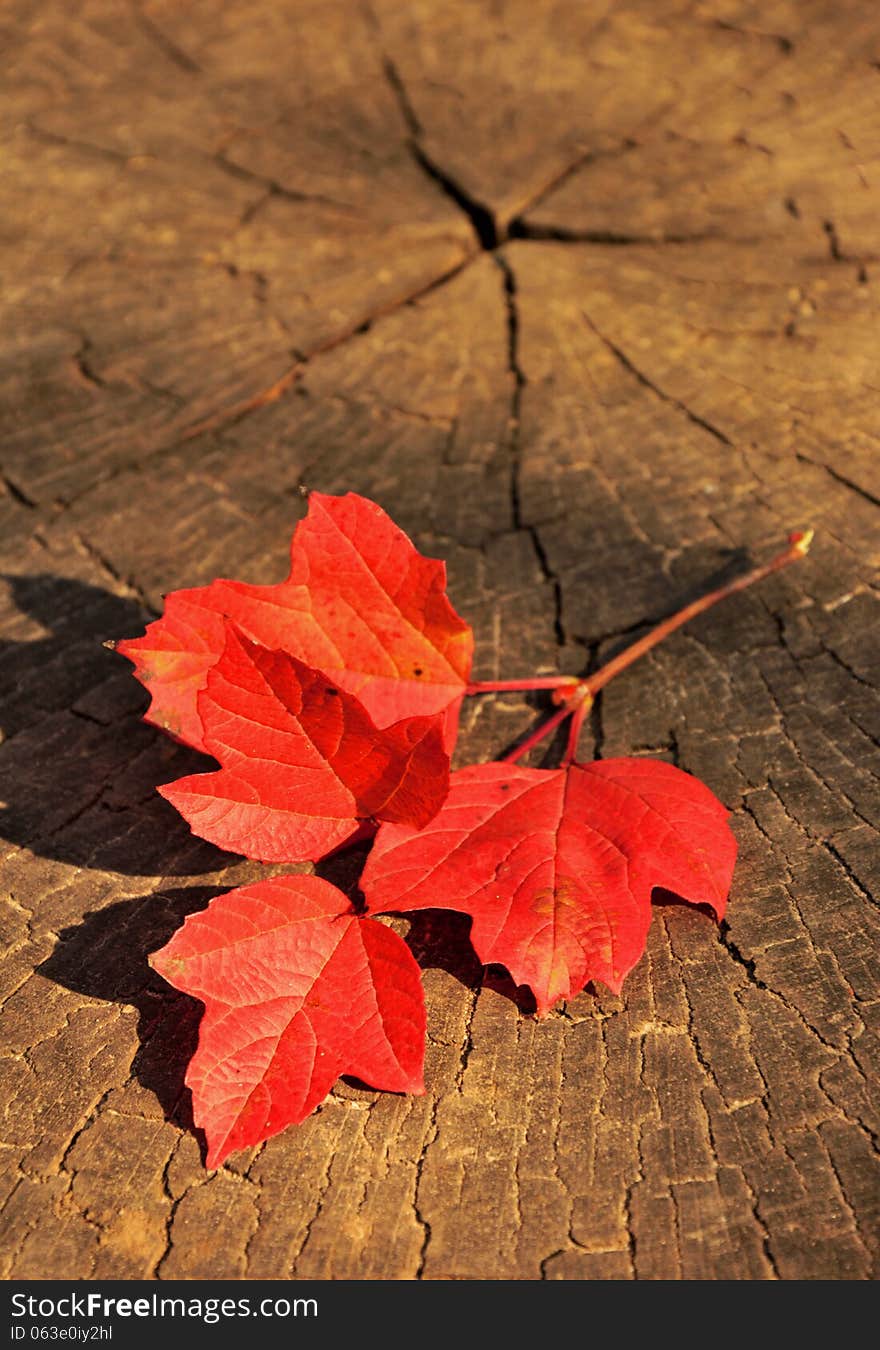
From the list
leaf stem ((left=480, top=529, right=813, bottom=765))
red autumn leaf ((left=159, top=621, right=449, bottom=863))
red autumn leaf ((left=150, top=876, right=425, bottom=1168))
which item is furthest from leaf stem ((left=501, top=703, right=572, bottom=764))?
red autumn leaf ((left=150, top=876, right=425, bottom=1168))

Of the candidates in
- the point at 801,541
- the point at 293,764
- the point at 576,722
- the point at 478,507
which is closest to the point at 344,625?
the point at 293,764

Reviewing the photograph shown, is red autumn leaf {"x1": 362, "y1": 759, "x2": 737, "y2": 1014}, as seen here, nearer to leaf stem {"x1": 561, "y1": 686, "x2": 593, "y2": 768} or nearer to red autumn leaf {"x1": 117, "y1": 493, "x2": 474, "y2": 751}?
leaf stem {"x1": 561, "y1": 686, "x2": 593, "y2": 768}

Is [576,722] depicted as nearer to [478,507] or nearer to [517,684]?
[517,684]

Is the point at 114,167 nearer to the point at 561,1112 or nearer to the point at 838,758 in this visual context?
the point at 838,758

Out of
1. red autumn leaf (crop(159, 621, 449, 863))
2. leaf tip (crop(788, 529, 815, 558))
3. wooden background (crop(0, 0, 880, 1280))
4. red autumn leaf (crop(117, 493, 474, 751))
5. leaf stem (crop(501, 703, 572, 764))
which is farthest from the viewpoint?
leaf tip (crop(788, 529, 815, 558))

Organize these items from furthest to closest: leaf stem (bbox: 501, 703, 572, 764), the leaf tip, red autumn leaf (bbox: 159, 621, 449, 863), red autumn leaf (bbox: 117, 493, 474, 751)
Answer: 1. the leaf tip
2. leaf stem (bbox: 501, 703, 572, 764)
3. red autumn leaf (bbox: 117, 493, 474, 751)
4. red autumn leaf (bbox: 159, 621, 449, 863)

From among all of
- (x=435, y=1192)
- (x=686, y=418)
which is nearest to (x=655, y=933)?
(x=435, y=1192)

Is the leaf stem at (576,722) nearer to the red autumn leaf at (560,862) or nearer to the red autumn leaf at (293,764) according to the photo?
the red autumn leaf at (560,862)
